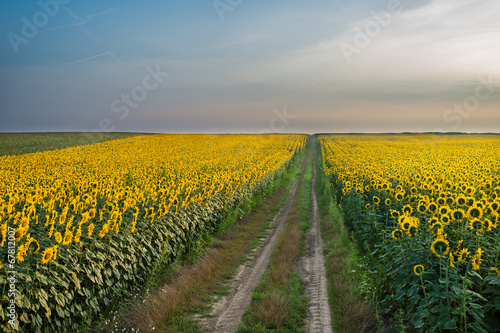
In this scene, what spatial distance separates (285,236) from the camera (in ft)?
39.8

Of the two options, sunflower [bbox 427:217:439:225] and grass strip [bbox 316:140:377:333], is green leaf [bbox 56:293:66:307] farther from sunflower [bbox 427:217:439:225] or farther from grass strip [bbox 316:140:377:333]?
sunflower [bbox 427:217:439:225]

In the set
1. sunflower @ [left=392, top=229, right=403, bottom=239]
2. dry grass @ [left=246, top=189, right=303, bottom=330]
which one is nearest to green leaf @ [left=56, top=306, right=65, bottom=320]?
dry grass @ [left=246, top=189, right=303, bottom=330]

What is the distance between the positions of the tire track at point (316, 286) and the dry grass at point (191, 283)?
216cm

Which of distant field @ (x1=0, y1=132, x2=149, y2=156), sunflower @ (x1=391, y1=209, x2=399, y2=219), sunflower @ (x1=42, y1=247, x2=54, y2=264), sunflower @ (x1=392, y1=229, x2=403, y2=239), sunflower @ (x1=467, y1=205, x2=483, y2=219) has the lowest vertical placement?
sunflower @ (x1=42, y1=247, x2=54, y2=264)

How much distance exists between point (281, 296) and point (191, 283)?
2.24 m

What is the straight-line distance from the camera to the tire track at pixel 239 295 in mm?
6742

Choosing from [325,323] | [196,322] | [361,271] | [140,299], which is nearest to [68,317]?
[140,299]

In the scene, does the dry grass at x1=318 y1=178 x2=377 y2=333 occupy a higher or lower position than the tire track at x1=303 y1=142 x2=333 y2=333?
higher

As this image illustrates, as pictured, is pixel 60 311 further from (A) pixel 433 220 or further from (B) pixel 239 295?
(A) pixel 433 220

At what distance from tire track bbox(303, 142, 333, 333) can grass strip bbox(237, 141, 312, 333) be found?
7.0 inches

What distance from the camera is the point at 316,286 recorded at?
8500 mm

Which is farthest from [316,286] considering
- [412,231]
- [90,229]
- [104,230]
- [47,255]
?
[47,255]

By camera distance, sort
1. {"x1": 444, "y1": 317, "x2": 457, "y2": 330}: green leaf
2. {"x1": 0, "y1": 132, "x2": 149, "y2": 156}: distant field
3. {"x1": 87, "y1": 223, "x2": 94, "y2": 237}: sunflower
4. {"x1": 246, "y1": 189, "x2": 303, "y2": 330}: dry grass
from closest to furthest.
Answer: {"x1": 444, "y1": 317, "x2": 457, "y2": 330}: green leaf < {"x1": 87, "y1": 223, "x2": 94, "y2": 237}: sunflower < {"x1": 246, "y1": 189, "x2": 303, "y2": 330}: dry grass < {"x1": 0, "y1": 132, "x2": 149, "y2": 156}: distant field

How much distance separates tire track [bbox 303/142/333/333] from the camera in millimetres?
6675
